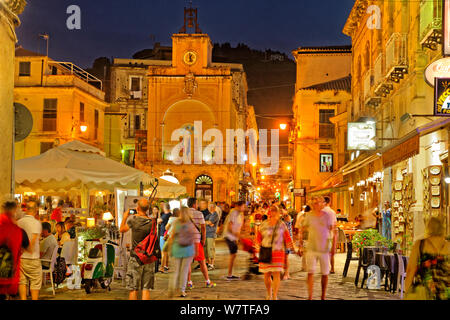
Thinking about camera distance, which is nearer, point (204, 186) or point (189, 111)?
point (204, 186)

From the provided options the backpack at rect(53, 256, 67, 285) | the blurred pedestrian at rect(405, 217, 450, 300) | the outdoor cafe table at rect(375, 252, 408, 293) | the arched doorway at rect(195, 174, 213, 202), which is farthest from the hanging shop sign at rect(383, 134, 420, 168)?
the arched doorway at rect(195, 174, 213, 202)

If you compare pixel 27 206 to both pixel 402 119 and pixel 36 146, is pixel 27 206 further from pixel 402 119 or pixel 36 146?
pixel 36 146

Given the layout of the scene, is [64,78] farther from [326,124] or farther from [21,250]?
[21,250]

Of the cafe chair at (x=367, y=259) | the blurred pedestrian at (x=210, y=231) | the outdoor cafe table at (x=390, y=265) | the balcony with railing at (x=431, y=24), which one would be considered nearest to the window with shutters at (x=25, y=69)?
the blurred pedestrian at (x=210, y=231)

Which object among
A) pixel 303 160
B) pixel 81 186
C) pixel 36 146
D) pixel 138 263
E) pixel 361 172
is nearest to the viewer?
pixel 138 263

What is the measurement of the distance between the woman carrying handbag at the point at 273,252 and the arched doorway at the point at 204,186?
41.6 m

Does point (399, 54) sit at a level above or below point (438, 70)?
above

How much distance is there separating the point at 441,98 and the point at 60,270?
9.29 meters

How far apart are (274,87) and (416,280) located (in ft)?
298

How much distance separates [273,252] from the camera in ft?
32.8

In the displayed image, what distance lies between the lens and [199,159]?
5225 centimetres

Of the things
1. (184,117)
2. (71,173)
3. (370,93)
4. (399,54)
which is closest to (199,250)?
(71,173)

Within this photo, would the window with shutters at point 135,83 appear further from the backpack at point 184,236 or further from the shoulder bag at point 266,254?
the shoulder bag at point 266,254

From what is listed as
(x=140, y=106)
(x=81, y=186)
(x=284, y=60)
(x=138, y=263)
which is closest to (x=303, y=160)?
(x=140, y=106)
